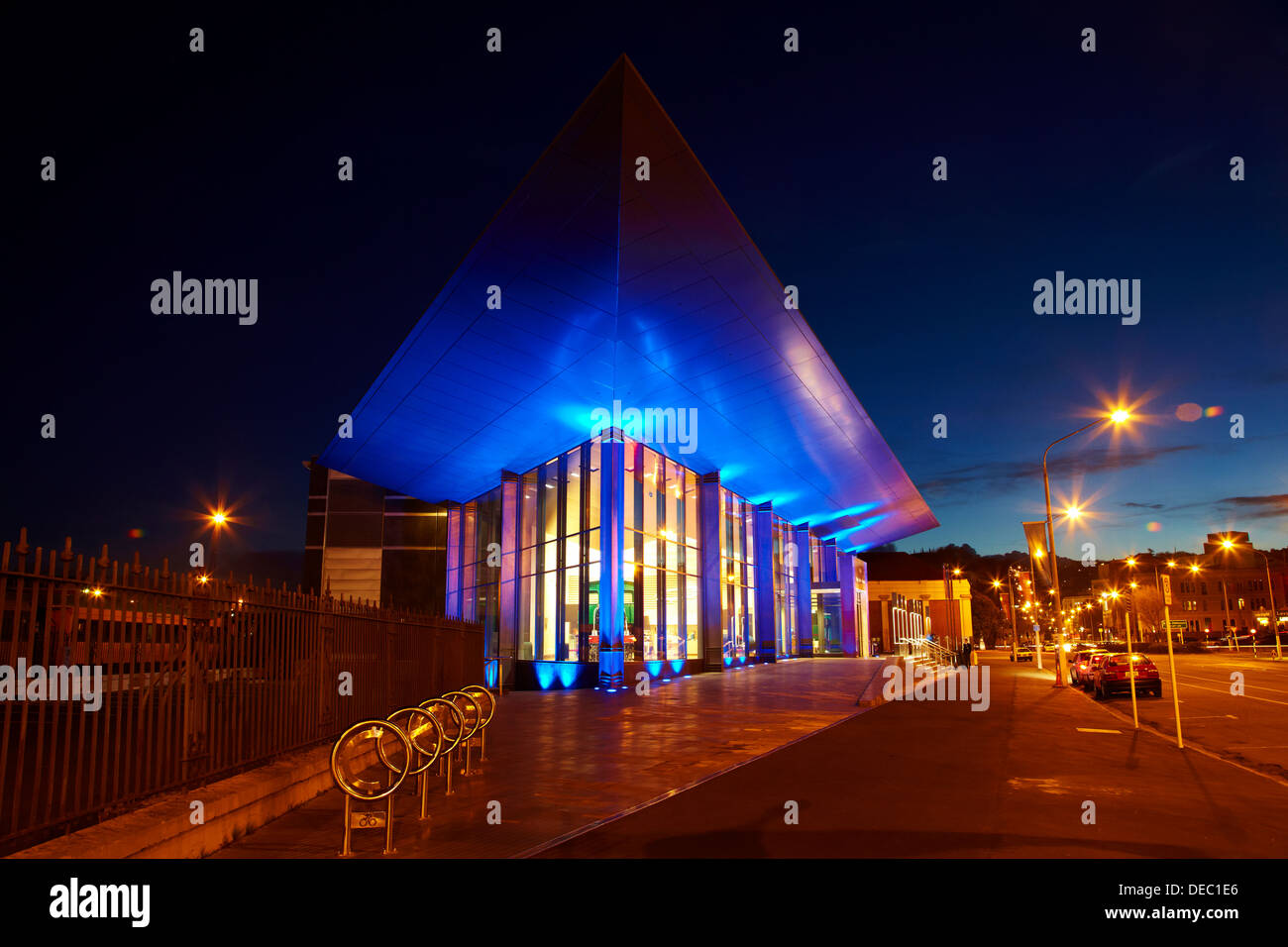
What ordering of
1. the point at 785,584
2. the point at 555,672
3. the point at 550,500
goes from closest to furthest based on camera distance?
the point at 555,672 < the point at 550,500 < the point at 785,584

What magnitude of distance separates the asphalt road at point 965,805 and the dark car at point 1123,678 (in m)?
10.1

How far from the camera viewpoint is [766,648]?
39.9m

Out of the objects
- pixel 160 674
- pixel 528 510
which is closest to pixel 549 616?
pixel 528 510

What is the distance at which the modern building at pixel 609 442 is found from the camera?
16.7 metres

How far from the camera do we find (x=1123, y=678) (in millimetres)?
22500

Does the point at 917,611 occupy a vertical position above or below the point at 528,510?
below

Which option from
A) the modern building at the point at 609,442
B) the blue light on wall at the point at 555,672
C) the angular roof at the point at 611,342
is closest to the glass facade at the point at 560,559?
the modern building at the point at 609,442

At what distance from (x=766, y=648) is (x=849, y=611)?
14647 millimetres

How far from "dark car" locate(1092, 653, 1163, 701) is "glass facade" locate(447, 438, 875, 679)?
46.1ft

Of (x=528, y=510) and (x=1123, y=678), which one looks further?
(x=528, y=510)

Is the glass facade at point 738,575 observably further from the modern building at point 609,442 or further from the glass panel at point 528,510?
the glass panel at point 528,510

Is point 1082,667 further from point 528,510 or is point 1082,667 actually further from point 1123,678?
point 528,510

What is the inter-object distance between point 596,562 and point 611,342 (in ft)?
29.5

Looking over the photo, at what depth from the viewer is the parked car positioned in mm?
23841
